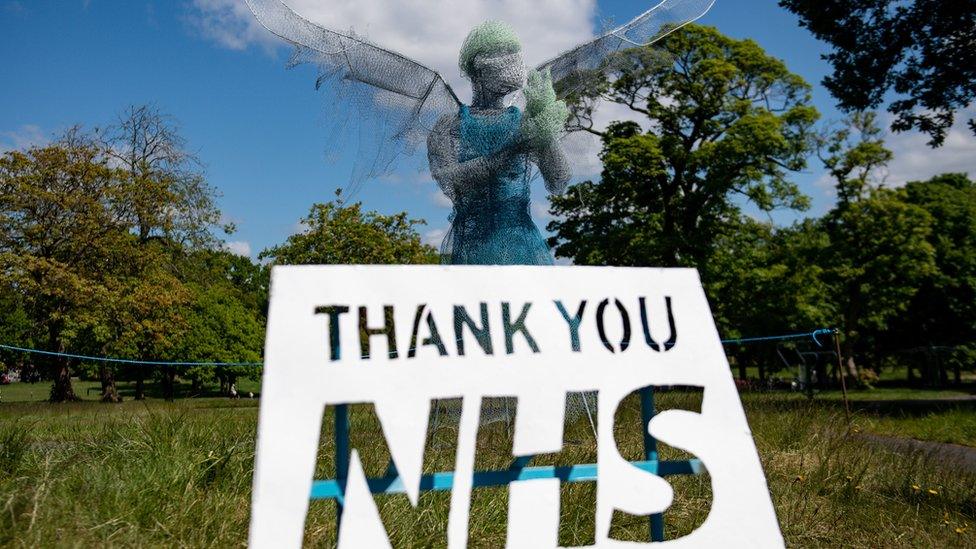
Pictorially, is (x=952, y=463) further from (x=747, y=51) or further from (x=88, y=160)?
(x=88, y=160)

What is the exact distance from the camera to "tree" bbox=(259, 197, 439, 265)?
83.3 feet

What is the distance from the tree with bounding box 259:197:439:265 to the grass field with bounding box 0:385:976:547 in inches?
736

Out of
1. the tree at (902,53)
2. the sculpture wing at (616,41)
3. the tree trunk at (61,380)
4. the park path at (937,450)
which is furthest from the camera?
the tree trunk at (61,380)

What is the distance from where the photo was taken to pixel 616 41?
19.4 ft

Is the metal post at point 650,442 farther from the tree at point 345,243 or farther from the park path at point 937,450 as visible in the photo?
the tree at point 345,243

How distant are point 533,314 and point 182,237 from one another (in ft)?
84.5

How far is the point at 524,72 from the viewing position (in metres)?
5.95

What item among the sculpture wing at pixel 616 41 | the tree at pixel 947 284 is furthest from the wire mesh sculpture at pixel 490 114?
the tree at pixel 947 284

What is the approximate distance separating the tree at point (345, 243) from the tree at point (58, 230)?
18.2 ft

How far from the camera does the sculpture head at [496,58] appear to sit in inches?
231

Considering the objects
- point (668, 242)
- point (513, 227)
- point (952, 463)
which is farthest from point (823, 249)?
point (513, 227)

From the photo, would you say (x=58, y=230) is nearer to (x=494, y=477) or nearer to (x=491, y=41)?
(x=491, y=41)

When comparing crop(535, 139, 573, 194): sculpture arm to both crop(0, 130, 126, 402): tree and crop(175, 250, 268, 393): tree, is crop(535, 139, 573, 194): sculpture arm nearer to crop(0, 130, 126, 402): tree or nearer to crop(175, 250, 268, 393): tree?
crop(0, 130, 126, 402): tree

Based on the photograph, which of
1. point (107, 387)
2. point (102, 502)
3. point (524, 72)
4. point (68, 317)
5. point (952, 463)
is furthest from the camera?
point (107, 387)
